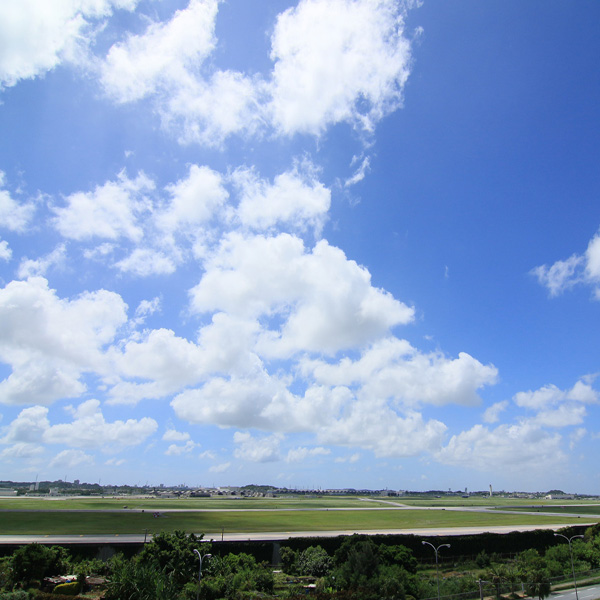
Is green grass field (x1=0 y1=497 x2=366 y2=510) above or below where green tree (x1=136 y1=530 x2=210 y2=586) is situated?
below

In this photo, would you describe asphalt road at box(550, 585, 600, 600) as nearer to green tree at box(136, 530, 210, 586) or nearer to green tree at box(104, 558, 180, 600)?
green tree at box(136, 530, 210, 586)

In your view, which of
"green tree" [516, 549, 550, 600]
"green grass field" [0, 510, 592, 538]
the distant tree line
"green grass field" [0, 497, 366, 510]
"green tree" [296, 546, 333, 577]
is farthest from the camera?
"green grass field" [0, 497, 366, 510]

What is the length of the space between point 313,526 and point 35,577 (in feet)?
170

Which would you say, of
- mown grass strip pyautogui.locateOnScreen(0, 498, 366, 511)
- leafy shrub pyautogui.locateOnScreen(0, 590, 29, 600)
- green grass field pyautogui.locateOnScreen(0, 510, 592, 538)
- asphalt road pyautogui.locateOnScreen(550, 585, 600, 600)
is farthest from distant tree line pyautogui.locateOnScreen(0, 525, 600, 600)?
mown grass strip pyautogui.locateOnScreen(0, 498, 366, 511)

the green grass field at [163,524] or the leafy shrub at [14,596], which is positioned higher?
the leafy shrub at [14,596]

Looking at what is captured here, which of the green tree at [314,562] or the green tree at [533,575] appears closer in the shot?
the green tree at [533,575]

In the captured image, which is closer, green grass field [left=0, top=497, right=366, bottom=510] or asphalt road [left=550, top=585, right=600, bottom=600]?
asphalt road [left=550, top=585, right=600, bottom=600]

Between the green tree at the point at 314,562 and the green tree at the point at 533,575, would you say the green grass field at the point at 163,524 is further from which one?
the green tree at the point at 533,575

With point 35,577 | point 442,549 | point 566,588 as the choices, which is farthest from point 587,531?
point 35,577

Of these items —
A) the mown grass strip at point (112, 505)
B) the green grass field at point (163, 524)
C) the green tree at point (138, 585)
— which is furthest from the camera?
the mown grass strip at point (112, 505)

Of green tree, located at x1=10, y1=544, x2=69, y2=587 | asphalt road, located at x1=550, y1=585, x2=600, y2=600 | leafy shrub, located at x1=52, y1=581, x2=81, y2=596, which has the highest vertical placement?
green tree, located at x1=10, y1=544, x2=69, y2=587

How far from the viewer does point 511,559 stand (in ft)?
202

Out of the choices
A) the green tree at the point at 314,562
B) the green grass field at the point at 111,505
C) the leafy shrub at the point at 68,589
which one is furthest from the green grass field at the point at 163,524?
the leafy shrub at the point at 68,589

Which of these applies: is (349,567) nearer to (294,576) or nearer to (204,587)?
(294,576)
